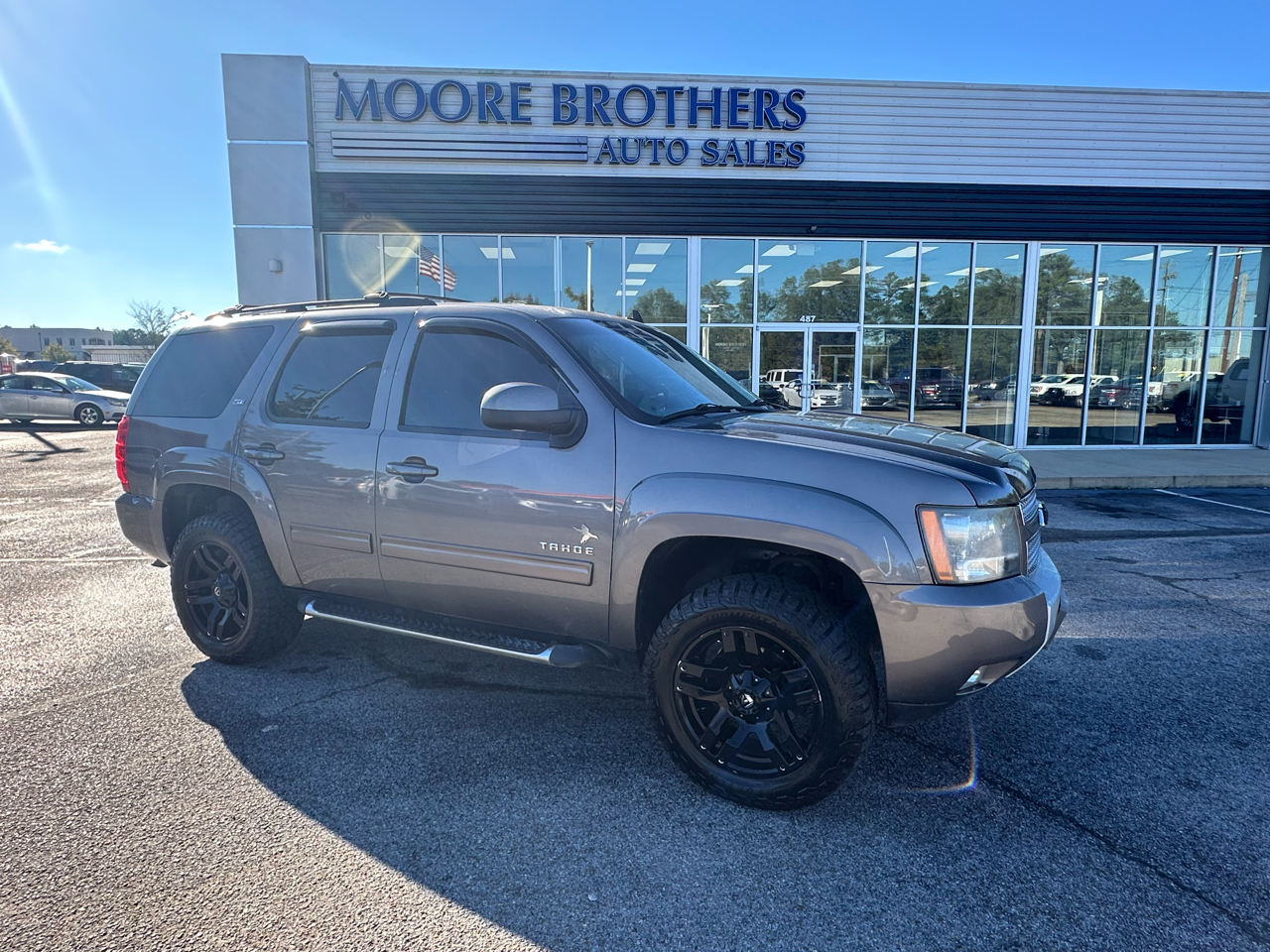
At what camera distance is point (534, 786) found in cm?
292

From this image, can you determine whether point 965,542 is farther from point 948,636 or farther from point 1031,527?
point 1031,527

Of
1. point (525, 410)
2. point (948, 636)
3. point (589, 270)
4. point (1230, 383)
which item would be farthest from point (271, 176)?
point (1230, 383)

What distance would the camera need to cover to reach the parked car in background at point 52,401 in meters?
20.0

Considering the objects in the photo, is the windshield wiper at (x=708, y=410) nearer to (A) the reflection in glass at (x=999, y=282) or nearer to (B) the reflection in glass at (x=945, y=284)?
(B) the reflection in glass at (x=945, y=284)

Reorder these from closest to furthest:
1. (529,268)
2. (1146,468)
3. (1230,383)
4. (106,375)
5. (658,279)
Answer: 1. (1146,468)
2. (529,268)
3. (658,279)
4. (1230,383)
5. (106,375)

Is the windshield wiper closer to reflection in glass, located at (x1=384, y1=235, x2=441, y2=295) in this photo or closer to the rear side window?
the rear side window

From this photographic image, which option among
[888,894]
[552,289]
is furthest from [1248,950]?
[552,289]

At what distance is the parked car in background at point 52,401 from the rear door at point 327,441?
20.0 meters

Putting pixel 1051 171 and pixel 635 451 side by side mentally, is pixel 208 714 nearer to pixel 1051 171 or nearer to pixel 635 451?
pixel 635 451

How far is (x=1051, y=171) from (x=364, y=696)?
622 inches

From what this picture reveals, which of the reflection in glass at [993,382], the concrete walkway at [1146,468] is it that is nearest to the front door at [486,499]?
the concrete walkway at [1146,468]

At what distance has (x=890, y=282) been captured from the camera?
14.7m

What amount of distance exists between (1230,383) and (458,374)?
58.9ft

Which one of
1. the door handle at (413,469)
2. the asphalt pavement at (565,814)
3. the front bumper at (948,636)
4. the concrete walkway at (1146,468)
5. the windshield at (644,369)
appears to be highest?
the windshield at (644,369)
